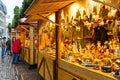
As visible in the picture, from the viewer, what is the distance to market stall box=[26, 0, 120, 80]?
622cm

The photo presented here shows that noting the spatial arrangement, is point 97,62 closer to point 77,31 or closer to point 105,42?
point 105,42

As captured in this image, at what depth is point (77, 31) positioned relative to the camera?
9.03 m

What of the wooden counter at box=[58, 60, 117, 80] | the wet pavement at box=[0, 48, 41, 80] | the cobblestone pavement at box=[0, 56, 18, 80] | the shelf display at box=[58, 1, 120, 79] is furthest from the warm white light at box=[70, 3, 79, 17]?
the cobblestone pavement at box=[0, 56, 18, 80]

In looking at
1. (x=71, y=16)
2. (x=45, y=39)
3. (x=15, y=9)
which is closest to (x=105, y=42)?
(x=71, y=16)

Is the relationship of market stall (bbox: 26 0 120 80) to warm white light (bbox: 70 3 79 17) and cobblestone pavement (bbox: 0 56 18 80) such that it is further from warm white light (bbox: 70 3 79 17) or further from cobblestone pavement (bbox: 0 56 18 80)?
cobblestone pavement (bbox: 0 56 18 80)

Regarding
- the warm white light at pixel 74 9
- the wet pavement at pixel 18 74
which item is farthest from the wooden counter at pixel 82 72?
the wet pavement at pixel 18 74

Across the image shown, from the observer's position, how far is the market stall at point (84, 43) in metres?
6.22

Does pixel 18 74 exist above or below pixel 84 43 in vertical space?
below

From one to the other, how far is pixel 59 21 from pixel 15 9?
41.6m

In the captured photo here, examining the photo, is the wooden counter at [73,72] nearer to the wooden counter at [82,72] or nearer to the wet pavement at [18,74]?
the wooden counter at [82,72]

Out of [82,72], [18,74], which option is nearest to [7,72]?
[18,74]

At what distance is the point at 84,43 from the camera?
27.6 ft

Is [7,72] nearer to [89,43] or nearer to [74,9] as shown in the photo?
[74,9]

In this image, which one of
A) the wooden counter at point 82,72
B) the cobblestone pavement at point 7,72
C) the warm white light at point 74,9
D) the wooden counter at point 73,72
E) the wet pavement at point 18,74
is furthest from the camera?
the cobblestone pavement at point 7,72
